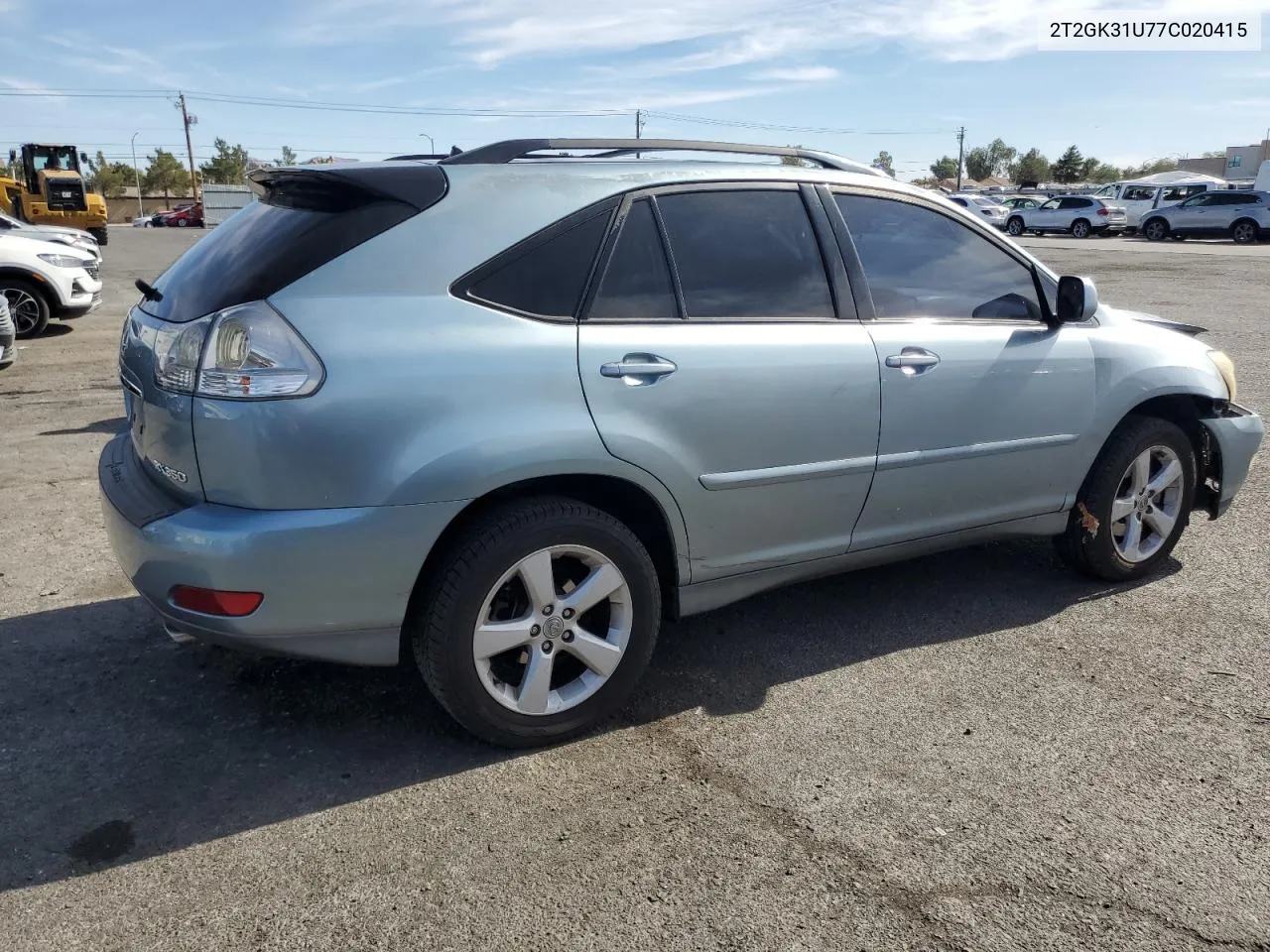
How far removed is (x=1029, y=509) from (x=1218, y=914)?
1.95 meters

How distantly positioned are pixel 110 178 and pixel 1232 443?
10610 cm

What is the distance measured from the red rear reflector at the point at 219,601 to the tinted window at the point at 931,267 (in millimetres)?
2296

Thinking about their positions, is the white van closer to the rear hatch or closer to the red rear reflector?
the rear hatch

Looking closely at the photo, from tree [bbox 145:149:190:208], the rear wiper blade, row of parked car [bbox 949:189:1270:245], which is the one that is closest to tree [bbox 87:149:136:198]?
tree [bbox 145:149:190:208]

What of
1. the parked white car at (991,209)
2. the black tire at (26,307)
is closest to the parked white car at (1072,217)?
the parked white car at (991,209)

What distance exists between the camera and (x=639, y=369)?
310 centimetres

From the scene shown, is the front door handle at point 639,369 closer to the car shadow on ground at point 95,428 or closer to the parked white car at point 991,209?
the car shadow on ground at point 95,428

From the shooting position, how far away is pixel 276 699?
3447mm

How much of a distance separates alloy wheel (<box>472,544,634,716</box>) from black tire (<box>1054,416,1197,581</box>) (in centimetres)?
221

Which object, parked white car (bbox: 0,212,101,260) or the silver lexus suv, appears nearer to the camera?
the silver lexus suv

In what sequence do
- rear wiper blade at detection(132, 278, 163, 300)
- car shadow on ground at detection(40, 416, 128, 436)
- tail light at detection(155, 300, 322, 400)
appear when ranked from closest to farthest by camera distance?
tail light at detection(155, 300, 322, 400) < rear wiper blade at detection(132, 278, 163, 300) < car shadow on ground at detection(40, 416, 128, 436)

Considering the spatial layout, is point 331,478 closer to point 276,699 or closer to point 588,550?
point 588,550

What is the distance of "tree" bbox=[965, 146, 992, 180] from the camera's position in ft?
410

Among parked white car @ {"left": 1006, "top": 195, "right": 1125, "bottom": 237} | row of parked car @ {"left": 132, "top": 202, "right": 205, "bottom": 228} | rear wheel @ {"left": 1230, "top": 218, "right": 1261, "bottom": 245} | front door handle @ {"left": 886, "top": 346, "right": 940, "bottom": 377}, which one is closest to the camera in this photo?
front door handle @ {"left": 886, "top": 346, "right": 940, "bottom": 377}
